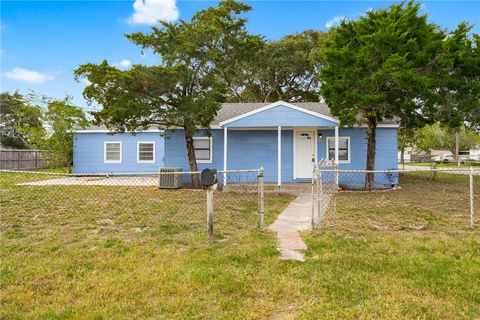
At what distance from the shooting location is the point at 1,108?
1501 inches

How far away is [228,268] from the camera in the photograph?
4156mm

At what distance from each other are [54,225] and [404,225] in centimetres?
684

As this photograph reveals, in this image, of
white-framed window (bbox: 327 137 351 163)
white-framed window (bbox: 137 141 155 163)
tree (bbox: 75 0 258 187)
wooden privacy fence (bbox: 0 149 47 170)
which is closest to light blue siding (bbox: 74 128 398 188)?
white-framed window (bbox: 327 137 351 163)

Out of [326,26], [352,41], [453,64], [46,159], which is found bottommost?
[46,159]

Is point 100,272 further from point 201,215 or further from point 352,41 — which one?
point 352,41

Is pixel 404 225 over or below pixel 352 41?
below

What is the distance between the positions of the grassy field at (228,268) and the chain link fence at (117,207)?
70mm

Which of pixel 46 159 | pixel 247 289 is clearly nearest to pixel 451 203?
pixel 247 289

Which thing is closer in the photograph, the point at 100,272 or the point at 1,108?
the point at 100,272

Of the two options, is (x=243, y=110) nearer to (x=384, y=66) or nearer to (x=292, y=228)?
(x=384, y=66)

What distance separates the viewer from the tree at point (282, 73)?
96.6 feet

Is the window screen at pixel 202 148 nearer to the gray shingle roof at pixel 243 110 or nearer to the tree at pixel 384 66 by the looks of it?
the gray shingle roof at pixel 243 110

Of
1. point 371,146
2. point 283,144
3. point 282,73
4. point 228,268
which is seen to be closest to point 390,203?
point 371,146

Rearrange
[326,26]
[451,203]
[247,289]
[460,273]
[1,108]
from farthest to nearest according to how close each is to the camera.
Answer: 1. [1,108]
2. [326,26]
3. [451,203]
4. [460,273]
5. [247,289]
